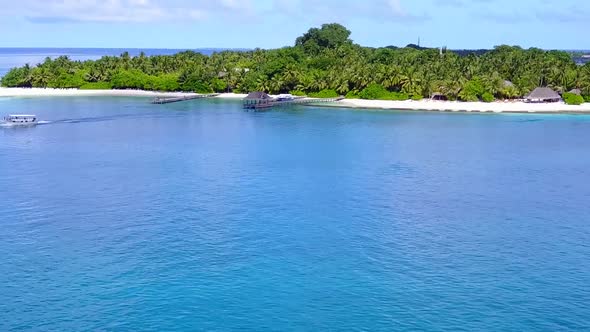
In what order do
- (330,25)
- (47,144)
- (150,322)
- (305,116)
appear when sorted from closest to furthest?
(150,322) → (47,144) → (305,116) → (330,25)

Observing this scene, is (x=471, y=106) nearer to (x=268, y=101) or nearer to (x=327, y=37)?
(x=268, y=101)

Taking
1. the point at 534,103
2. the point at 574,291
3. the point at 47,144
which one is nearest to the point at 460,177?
the point at 574,291

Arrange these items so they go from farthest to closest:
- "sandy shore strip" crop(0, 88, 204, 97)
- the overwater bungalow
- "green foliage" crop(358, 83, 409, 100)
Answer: "sandy shore strip" crop(0, 88, 204, 97) → "green foliage" crop(358, 83, 409, 100) → the overwater bungalow

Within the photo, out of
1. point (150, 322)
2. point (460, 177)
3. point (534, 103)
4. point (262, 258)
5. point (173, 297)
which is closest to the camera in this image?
point (150, 322)

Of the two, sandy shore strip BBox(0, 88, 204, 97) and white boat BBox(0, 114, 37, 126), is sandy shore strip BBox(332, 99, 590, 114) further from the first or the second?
white boat BBox(0, 114, 37, 126)

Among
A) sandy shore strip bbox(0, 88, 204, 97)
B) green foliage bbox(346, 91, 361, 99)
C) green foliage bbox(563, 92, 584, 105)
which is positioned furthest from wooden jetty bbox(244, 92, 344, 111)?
green foliage bbox(563, 92, 584, 105)

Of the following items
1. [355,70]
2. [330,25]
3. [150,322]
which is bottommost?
[150,322]

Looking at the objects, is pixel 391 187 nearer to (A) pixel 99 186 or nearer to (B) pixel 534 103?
(A) pixel 99 186

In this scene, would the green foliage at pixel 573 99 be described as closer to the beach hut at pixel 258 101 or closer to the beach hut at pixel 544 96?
the beach hut at pixel 544 96
